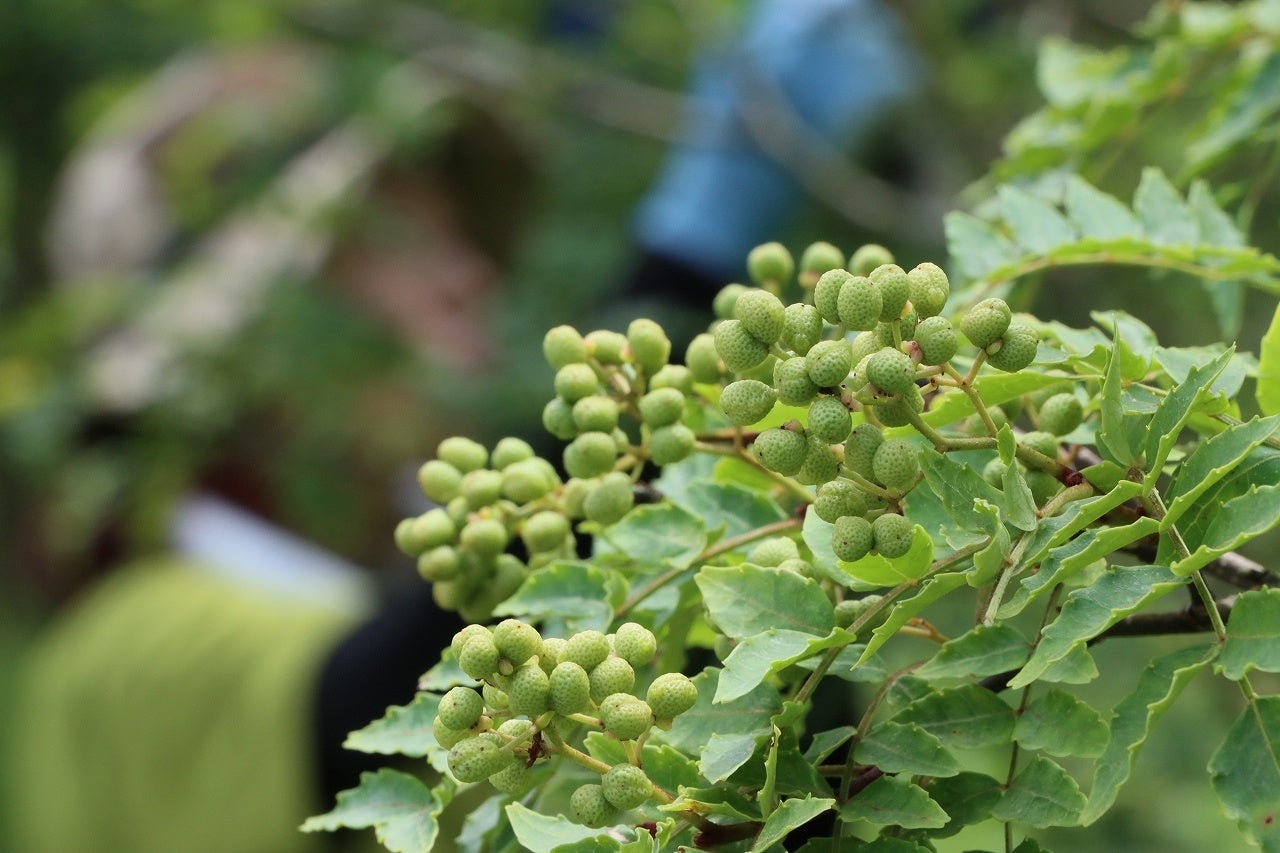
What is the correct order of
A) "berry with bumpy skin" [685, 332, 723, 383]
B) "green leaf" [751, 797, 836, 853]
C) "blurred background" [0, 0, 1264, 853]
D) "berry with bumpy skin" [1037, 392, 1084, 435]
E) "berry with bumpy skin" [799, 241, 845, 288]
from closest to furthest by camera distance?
"green leaf" [751, 797, 836, 853]
"berry with bumpy skin" [1037, 392, 1084, 435]
"berry with bumpy skin" [685, 332, 723, 383]
"berry with bumpy skin" [799, 241, 845, 288]
"blurred background" [0, 0, 1264, 853]

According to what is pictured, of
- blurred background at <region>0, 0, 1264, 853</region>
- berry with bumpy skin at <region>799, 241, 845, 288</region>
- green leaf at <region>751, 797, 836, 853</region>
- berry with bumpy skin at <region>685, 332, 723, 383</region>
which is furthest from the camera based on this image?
blurred background at <region>0, 0, 1264, 853</region>

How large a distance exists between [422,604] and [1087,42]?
2.20 metres

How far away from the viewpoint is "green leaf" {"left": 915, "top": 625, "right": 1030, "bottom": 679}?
542 mm

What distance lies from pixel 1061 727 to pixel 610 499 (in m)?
0.28

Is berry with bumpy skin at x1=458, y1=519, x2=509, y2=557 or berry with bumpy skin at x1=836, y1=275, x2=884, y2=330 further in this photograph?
berry with bumpy skin at x1=458, y1=519, x2=509, y2=557

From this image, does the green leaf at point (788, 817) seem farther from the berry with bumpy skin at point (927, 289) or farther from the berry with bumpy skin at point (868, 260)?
the berry with bumpy skin at point (868, 260)

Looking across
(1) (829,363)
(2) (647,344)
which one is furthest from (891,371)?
(2) (647,344)

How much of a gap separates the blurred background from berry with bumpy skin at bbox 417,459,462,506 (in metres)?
1.95

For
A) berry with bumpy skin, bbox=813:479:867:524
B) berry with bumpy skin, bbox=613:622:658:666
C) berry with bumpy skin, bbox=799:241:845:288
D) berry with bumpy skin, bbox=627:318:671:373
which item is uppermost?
berry with bumpy skin, bbox=799:241:845:288

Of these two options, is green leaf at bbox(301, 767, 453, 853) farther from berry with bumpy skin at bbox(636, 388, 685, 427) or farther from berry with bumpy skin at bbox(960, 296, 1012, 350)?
berry with bumpy skin at bbox(960, 296, 1012, 350)

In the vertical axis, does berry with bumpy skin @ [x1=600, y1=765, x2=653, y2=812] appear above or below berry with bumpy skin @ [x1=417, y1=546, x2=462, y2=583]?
below

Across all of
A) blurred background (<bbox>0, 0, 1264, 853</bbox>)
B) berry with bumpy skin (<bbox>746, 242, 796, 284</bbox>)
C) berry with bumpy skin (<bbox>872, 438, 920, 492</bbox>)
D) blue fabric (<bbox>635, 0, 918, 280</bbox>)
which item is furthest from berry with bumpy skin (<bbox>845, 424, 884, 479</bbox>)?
blue fabric (<bbox>635, 0, 918, 280</bbox>)

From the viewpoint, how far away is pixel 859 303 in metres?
0.50

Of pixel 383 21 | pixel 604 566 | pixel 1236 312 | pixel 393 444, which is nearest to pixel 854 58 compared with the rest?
pixel 383 21
